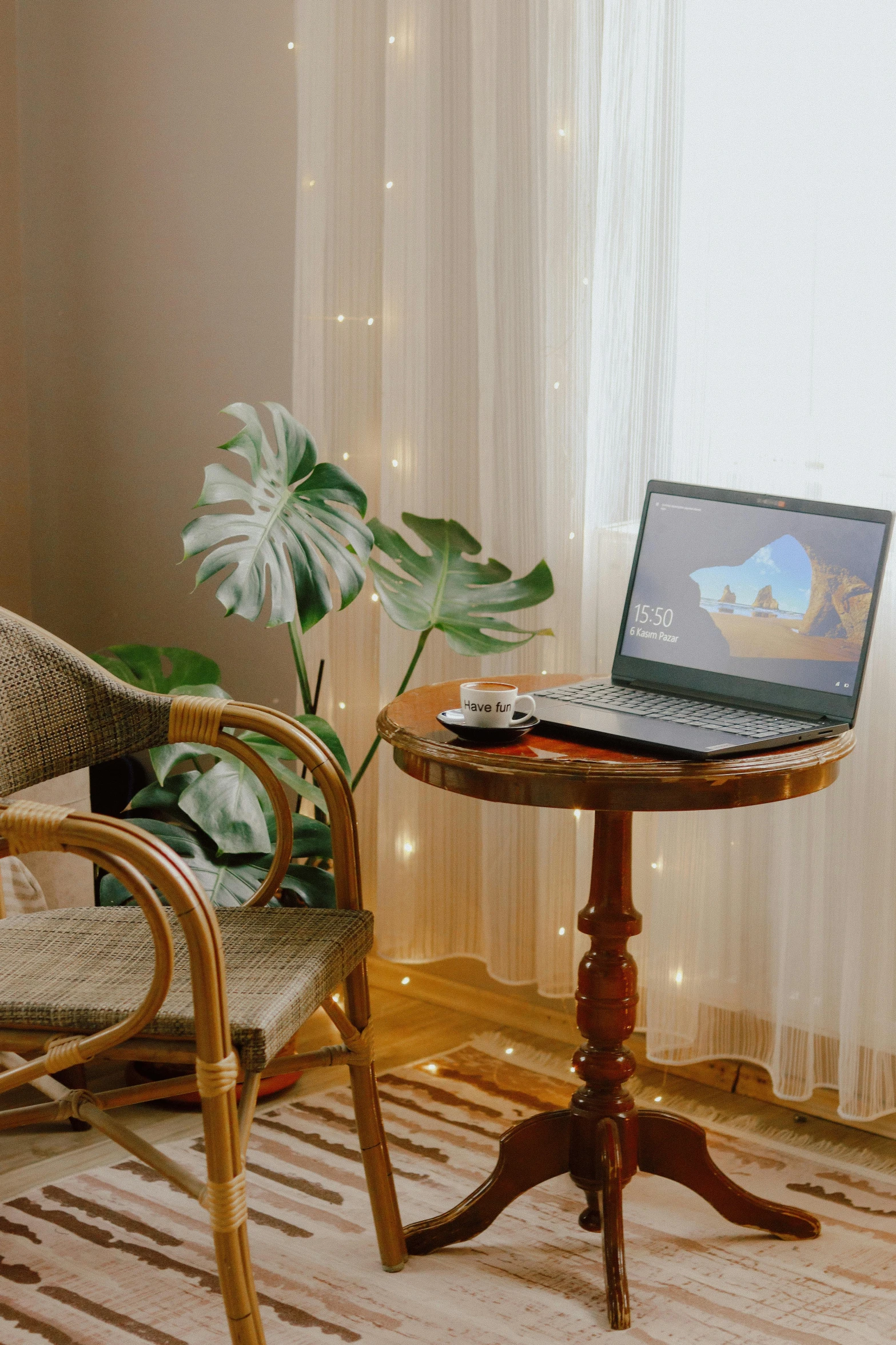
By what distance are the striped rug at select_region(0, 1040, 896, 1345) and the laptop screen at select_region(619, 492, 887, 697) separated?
73 cm

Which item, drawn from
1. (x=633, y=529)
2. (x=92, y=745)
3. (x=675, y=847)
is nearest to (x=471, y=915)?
(x=675, y=847)

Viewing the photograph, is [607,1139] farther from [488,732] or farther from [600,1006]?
[488,732]

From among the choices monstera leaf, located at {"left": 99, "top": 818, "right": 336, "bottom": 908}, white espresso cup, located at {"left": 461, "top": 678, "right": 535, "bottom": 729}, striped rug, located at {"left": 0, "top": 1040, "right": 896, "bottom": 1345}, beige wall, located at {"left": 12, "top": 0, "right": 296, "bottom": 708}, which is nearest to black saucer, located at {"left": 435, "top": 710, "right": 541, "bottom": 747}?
white espresso cup, located at {"left": 461, "top": 678, "right": 535, "bottom": 729}

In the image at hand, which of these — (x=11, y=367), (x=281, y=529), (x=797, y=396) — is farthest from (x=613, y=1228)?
(x=11, y=367)

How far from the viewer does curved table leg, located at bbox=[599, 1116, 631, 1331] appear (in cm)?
162

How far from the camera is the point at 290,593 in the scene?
6.46 ft

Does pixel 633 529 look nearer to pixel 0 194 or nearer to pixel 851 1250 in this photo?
pixel 851 1250

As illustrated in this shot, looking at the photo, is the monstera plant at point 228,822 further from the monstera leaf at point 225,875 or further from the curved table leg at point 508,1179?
the curved table leg at point 508,1179

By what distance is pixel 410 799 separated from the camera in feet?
8.13

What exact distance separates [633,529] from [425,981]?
964mm

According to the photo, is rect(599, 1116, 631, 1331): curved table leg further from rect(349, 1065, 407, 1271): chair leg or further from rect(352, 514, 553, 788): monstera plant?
rect(352, 514, 553, 788): monstera plant

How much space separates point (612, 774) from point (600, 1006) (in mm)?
427

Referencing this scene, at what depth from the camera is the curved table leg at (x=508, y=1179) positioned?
5.81 feet

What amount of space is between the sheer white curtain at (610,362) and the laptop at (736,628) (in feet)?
0.99
